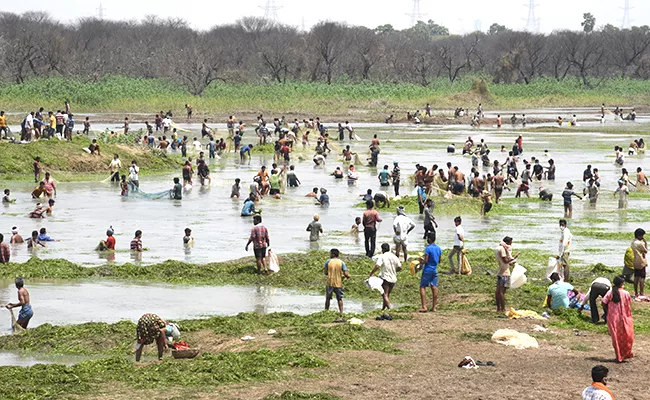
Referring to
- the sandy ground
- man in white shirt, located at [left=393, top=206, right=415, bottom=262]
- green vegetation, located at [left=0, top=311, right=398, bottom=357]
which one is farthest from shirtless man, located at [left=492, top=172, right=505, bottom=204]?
the sandy ground

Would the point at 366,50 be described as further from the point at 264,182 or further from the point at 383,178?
the point at 264,182

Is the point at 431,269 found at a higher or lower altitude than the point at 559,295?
higher

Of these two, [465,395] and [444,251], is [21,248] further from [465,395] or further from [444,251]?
[465,395]

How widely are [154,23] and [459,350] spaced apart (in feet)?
614

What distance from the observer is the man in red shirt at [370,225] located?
25953mm

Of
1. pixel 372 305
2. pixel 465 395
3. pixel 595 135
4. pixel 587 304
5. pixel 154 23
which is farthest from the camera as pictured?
pixel 154 23

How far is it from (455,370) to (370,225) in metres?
10.8

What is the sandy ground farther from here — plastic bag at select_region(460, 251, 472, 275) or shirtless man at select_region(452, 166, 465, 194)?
shirtless man at select_region(452, 166, 465, 194)

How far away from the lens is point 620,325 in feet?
52.2

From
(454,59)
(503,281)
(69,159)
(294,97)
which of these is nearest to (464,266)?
(503,281)

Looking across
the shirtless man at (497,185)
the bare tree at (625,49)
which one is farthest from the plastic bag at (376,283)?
the bare tree at (625,49)

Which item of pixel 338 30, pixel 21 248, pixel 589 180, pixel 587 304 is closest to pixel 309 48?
pixel 338 30

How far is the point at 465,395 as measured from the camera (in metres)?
13.9

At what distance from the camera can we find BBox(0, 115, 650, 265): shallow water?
28297 millimetres
